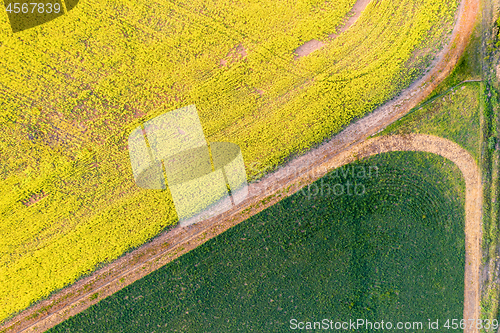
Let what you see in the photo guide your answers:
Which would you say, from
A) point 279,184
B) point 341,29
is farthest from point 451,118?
point 279,184

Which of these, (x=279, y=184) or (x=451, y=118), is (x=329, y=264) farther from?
(x=451, y=118)

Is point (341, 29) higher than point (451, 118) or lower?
higher

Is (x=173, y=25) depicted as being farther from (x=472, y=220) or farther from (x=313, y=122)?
(x=472, y=220)

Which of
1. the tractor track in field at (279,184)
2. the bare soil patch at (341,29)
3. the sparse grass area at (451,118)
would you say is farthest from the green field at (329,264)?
the bare soil patch at (341,29)

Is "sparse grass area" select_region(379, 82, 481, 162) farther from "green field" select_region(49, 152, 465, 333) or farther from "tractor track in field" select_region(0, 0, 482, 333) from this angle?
"green field" select_region(49, 152, 465, 333)

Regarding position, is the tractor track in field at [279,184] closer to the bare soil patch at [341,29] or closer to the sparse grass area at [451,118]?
the sparse grass area at [451,118]

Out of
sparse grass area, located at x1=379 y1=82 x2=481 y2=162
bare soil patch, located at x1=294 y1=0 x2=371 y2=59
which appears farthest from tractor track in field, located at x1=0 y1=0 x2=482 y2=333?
bare soil patch, located at x1=294 y1=0 x2=371 y2=59
